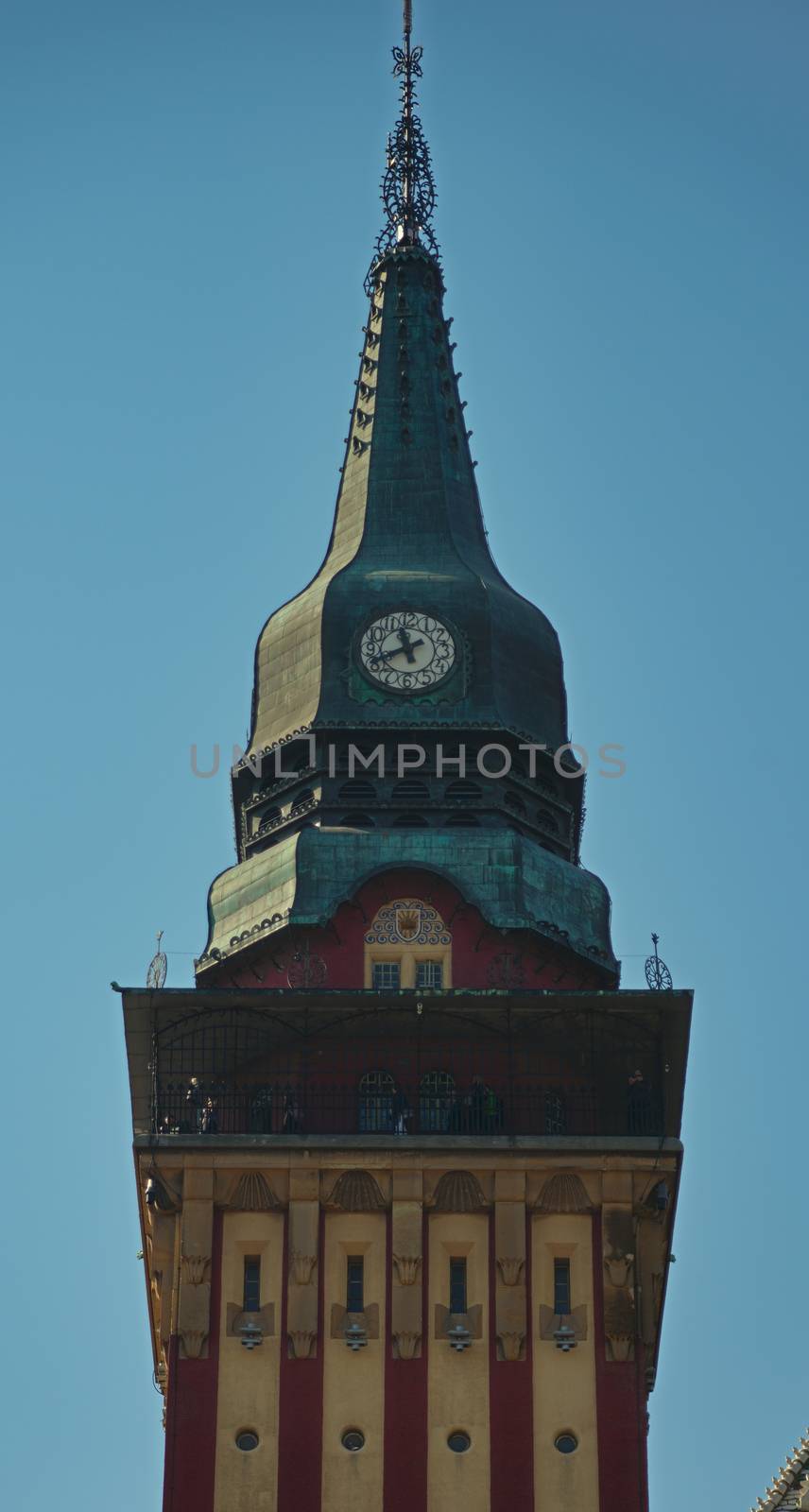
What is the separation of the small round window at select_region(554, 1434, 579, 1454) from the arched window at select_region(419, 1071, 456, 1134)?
624 cm

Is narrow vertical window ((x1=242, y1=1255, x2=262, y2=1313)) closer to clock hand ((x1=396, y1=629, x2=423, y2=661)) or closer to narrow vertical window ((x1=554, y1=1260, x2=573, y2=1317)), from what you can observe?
narrow vertical window ((x1=554, y1=1260, x2=573, y2=1317))

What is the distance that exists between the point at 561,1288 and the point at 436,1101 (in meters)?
4.49

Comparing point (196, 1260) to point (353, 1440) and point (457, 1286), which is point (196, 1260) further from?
point (457, 1286)

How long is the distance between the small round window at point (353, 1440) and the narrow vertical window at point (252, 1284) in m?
2.74

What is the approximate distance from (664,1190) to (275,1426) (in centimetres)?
811

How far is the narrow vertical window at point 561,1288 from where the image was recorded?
66.8m

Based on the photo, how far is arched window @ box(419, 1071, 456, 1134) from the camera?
69.2 meters

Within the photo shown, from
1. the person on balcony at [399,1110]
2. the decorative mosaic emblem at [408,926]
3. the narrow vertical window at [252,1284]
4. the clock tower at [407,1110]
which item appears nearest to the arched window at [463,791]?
the clock tower at [407,1110]

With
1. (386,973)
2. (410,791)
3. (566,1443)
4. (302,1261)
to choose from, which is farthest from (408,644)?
(566,1443)

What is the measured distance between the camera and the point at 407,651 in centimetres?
7675

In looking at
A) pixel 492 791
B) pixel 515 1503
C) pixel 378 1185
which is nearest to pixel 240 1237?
pixel 378 1185

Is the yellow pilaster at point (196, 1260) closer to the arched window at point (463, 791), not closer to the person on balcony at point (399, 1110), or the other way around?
the person on balcony at point (399, 1110)

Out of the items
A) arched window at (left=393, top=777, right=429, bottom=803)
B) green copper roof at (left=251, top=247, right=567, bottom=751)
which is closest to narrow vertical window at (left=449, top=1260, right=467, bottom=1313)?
arched window at (left=393, top=777, right=429, bottom=803)

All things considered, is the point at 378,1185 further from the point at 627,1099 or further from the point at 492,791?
the point at 492,791
